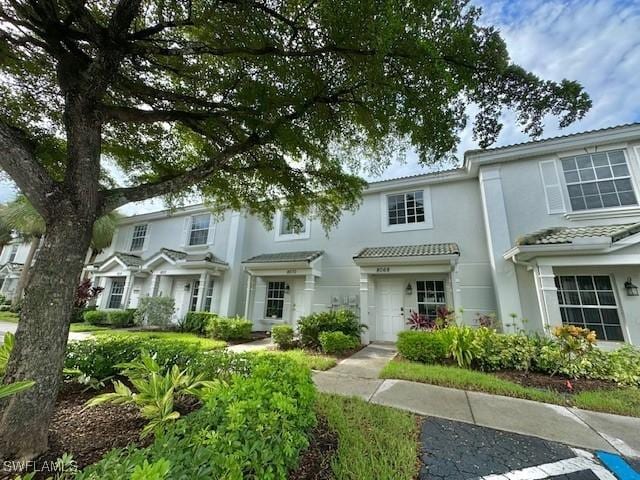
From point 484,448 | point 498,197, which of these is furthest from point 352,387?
point 498,197

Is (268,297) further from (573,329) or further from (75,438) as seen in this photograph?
(573,329)

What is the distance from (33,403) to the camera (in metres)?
2.28

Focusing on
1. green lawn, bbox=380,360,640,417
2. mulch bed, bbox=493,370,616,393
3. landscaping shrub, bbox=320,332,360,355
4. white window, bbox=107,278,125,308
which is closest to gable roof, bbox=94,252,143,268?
white window, bbox=107,278,125,308

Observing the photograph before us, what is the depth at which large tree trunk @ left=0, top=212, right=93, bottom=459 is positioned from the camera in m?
2.22

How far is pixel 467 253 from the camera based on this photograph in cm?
846

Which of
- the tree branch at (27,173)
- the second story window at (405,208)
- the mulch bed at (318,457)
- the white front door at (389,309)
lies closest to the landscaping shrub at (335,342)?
the white front door at (389,309)

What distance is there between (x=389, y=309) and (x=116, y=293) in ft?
47.0

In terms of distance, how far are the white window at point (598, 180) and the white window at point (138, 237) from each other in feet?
62.6

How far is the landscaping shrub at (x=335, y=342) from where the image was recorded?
706cm

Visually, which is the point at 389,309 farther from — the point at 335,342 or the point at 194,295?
the point at 194,295

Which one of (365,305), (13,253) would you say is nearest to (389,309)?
(365,305)

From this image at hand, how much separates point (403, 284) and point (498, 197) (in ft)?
13.3

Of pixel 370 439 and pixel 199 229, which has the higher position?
pixel 199 229

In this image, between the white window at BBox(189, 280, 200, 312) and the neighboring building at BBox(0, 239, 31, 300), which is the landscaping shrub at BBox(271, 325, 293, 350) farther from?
the neighboring building at BBox(0, 239, 31, 300)
